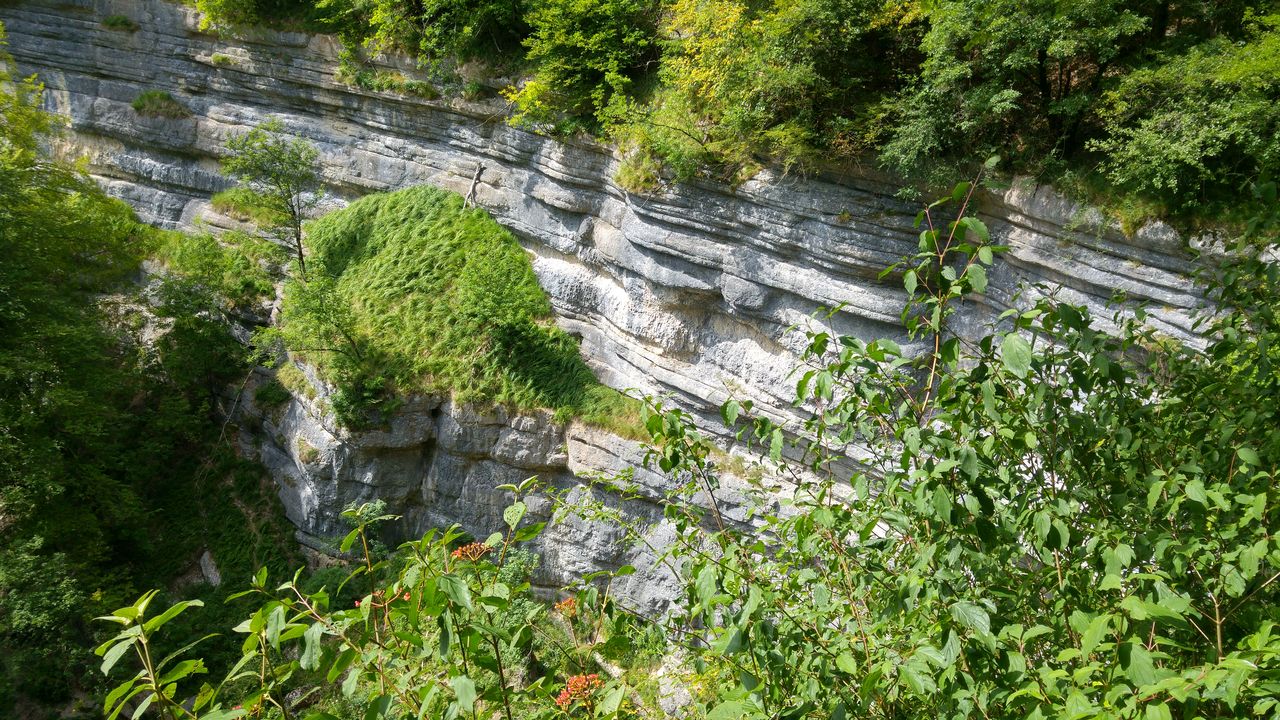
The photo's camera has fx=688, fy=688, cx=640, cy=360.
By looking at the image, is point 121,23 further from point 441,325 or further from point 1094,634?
point 1094,634

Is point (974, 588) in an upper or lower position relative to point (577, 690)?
upper

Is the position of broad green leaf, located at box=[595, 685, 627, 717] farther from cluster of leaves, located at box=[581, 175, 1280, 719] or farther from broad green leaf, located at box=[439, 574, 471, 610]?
broad green leaf, located at box=[439, 574, 471, 610]

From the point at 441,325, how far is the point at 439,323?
62 millimetres

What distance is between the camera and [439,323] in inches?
444

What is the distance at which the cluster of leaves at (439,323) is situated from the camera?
10500 mm

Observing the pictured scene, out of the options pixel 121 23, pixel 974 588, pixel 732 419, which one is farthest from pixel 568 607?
pixel 121 23

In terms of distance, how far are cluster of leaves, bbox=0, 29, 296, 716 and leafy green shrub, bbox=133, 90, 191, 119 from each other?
7.86ft

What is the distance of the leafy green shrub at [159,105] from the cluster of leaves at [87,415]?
239 centimetres

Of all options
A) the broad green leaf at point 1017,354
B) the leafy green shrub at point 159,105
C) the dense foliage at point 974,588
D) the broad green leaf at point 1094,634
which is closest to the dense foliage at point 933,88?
the dense foliage at point 974,588

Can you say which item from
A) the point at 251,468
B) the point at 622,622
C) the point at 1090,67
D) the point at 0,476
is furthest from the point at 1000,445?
the point at 251,468

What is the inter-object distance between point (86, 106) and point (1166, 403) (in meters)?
20.6

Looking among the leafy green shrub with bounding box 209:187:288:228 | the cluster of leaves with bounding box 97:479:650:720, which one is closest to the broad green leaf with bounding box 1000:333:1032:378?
the cluster of leaves with bounding box 97:479:650:720

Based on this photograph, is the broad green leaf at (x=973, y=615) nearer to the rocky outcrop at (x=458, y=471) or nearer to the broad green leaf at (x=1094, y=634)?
the broad green leaf at (x=1094, y=634)

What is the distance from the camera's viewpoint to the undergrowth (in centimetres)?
1048
